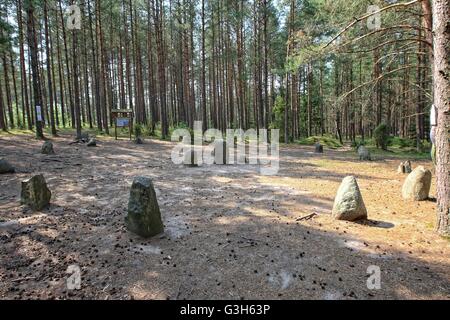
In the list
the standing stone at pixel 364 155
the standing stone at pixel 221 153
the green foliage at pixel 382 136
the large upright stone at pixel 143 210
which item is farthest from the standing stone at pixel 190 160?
the green foliage at pixel 382 136

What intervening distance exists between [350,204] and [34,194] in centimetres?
682

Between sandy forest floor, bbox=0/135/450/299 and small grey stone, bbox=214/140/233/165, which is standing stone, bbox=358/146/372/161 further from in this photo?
small grey stone, bbox=214/140/233/165

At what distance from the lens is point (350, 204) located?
19.2ft

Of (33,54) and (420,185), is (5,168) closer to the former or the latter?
(33,54)

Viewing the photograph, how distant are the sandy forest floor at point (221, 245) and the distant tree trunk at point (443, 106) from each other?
0.57 m

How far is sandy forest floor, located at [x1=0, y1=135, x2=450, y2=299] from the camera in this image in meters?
3.75

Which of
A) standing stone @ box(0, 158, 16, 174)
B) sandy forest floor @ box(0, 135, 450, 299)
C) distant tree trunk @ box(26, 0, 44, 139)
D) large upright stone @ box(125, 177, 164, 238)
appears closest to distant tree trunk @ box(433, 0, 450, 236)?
sandy forest floor @ box(0, 135, 450, 299)

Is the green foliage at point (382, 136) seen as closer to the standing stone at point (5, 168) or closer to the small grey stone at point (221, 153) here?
the small grey stone at point (221, 153)

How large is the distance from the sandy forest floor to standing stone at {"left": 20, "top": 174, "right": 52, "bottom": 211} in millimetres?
201

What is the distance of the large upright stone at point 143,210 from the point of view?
5137 millimetres

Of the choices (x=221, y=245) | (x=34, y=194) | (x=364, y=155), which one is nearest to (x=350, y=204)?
(x=221, y=245)
